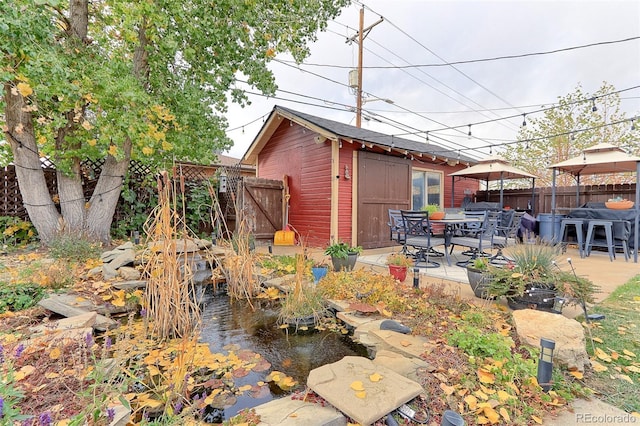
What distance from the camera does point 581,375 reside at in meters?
1.59

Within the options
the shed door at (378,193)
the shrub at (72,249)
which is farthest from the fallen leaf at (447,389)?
the shed door at (378,193)

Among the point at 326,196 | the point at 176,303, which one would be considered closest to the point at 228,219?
the point at 326,196

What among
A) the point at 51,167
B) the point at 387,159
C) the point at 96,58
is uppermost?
the point at 96,58

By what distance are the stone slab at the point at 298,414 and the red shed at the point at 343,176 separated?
15.9 ft

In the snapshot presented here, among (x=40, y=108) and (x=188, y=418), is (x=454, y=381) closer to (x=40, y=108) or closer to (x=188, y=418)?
(x=188, y=418)

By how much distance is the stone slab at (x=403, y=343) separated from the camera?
5.96 ft

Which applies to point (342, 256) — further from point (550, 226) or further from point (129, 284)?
point (550, 226)

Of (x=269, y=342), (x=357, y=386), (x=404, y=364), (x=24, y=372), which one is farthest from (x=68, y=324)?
(x=404, y=364)

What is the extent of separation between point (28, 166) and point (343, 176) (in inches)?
211

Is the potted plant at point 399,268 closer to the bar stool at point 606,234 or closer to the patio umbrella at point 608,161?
the bar stool at point 606,234

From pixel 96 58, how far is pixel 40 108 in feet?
3.51

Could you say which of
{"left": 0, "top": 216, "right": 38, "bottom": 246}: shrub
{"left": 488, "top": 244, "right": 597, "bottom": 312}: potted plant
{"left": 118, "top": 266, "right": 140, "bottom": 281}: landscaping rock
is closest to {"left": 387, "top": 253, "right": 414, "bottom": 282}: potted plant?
{"left": 488, "top": 244, "right": 597, "bottom": 312}: potted plant

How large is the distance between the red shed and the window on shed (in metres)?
0.03

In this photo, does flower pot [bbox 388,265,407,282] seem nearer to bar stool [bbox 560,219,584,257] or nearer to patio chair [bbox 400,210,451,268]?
patio chair [bbox 400,210,451,268]
